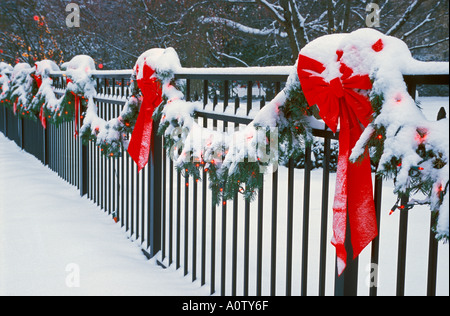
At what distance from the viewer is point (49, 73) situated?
26.1 feet

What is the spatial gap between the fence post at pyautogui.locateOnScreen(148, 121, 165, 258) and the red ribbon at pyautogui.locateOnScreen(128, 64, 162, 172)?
6 cm

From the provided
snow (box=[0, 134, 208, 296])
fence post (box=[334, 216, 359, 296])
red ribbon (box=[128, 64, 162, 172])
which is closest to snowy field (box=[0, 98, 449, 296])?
snow (box=[0, 134, 208, 296])

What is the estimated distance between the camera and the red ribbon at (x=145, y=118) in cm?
413

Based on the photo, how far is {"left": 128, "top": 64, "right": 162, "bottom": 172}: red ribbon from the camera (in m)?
4.13

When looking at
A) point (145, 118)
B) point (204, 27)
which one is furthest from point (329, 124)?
point (204, 27)

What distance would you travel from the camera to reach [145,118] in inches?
172

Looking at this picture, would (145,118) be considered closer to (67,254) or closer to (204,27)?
(67,254)

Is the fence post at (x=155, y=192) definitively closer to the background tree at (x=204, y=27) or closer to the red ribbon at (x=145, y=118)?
the red ribbon at (x=145, y=118)

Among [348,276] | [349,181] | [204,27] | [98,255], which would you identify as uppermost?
[204,27]

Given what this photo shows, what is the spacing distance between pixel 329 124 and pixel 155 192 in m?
2.42

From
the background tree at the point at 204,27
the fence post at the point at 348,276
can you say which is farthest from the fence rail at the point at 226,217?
the background tree at the point at 204,27

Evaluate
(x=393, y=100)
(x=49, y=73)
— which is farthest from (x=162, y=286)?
(x=49, y=73)

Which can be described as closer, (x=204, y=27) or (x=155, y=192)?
(x=155, y=192)

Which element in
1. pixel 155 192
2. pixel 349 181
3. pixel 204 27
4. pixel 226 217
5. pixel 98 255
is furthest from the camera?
pixel 204 27
